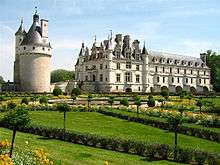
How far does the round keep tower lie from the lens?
5297cm

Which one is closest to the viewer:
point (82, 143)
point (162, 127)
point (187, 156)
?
point (187, 156)

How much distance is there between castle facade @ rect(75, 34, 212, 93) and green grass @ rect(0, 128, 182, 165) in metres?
43.9

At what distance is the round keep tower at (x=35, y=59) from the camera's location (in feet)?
174

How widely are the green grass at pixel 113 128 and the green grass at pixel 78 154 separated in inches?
127

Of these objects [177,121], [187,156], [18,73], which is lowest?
[187,156]

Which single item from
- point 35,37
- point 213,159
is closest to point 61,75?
point 35,37

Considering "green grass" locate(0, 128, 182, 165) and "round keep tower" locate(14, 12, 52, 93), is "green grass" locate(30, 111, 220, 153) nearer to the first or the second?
"green grass" locate(0, 128, 182, 165)

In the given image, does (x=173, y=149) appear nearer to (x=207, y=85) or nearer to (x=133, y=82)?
(x=133, y=82)

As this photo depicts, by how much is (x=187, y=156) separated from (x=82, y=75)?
52154mm

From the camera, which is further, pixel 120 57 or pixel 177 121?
pixel 120 57

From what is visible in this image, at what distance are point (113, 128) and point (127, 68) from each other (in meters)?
41.7

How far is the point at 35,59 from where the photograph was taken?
175ft

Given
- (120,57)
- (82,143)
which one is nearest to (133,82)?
(120,57)

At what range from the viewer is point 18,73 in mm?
58969
